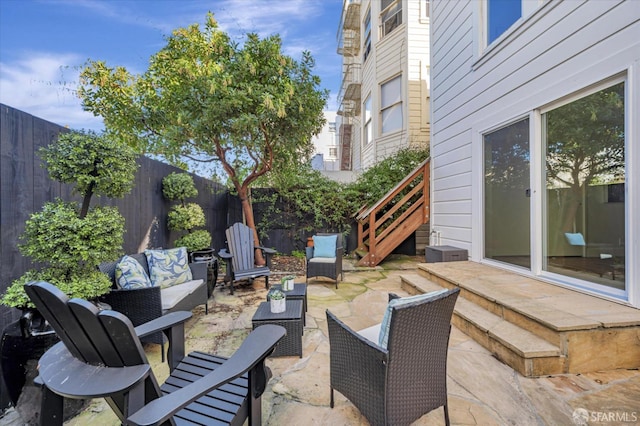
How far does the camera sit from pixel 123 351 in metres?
1.07

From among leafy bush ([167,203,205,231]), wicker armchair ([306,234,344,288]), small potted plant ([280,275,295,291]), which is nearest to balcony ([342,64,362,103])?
wicker armchair ([306,234,344,288])

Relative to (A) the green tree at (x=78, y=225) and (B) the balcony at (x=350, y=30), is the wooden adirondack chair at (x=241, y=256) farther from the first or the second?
(B) the balcony at (x=350, y=30)

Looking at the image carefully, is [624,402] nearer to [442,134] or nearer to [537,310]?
[537,310]

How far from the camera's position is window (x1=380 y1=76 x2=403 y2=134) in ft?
26.4

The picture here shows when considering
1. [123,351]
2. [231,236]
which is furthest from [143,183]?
[123,351]

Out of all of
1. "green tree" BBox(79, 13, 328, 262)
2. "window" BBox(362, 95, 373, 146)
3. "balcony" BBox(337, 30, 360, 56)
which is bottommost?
"green tree" BBox(79, 13, 328, 262)

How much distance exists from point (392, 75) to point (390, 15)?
1781mm

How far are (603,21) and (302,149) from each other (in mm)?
4511

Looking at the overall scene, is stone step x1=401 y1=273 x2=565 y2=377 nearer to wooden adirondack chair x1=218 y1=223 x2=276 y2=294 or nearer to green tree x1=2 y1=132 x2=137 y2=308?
wooden adirondack chair x1=218 y1=223 x2=276 y2=294

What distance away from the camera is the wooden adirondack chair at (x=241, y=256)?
433cm

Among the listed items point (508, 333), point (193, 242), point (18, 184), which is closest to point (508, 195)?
point (508, 333)

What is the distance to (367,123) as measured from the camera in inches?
381

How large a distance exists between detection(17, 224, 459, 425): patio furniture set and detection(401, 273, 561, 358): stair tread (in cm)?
92

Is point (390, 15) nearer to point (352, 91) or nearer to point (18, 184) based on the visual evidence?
point (352, 91)
